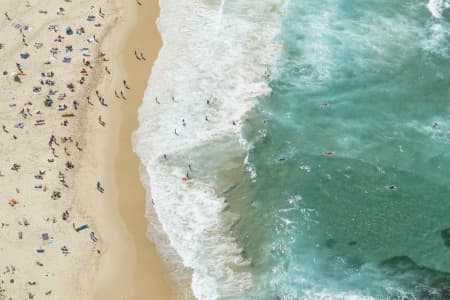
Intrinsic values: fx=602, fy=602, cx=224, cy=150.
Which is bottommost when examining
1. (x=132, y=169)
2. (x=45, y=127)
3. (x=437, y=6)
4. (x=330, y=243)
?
(x=330, y=243)

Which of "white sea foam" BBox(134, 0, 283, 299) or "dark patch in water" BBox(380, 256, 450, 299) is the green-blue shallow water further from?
"white sea foam" BBox(134, 0, 283, 299)

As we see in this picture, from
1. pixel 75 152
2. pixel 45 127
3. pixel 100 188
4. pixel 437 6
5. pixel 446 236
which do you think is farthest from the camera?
pixel 437 6

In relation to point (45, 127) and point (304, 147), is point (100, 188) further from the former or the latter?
point (304, 147)

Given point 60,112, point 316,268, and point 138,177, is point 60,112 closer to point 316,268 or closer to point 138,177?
point 138,177

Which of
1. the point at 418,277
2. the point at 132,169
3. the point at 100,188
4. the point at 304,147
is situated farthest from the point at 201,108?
the point at 418,277

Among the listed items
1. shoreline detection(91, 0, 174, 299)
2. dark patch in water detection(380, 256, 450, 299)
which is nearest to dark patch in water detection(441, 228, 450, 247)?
dark patch in water detection(380, 256, 450, 299)

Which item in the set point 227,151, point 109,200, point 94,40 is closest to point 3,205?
point 109,200

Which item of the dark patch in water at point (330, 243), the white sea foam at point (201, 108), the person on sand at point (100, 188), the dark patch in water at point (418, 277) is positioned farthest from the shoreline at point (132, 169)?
the dark patch in water at point (418, 277)
